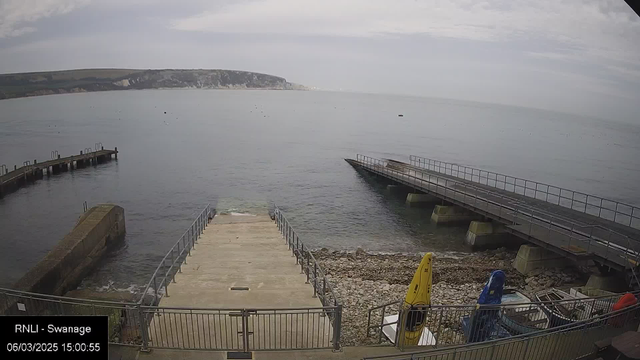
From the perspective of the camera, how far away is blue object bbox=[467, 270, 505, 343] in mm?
9461

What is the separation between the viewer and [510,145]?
97250 millimetres

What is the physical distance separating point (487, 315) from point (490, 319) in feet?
0.36

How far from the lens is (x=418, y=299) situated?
28.9 feet

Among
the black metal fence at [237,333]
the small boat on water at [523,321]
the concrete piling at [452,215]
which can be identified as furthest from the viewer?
the concrete piling at [452,215]

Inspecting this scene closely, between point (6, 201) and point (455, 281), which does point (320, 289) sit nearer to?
point (455, 281)

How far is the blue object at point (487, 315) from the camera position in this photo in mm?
9461

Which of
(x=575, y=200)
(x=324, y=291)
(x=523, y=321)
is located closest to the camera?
(x=324, y=291)

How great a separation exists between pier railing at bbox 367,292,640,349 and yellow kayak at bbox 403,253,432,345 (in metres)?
0.02

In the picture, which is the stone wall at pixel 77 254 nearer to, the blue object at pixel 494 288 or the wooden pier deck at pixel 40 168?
the blue object at pixel 494 288

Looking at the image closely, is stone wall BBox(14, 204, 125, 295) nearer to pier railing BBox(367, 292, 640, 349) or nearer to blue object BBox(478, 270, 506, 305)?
pier railing BBox(367, 292, 640, 349)

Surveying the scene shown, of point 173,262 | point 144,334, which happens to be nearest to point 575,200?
point 173,262

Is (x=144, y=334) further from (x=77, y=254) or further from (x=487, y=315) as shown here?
(x=77, y=254)

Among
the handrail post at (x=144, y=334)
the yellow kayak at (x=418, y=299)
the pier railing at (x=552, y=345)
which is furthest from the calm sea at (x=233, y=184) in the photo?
the pier railing at (x=552, y=345)

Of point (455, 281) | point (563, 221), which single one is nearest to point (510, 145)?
point (563, 221)
